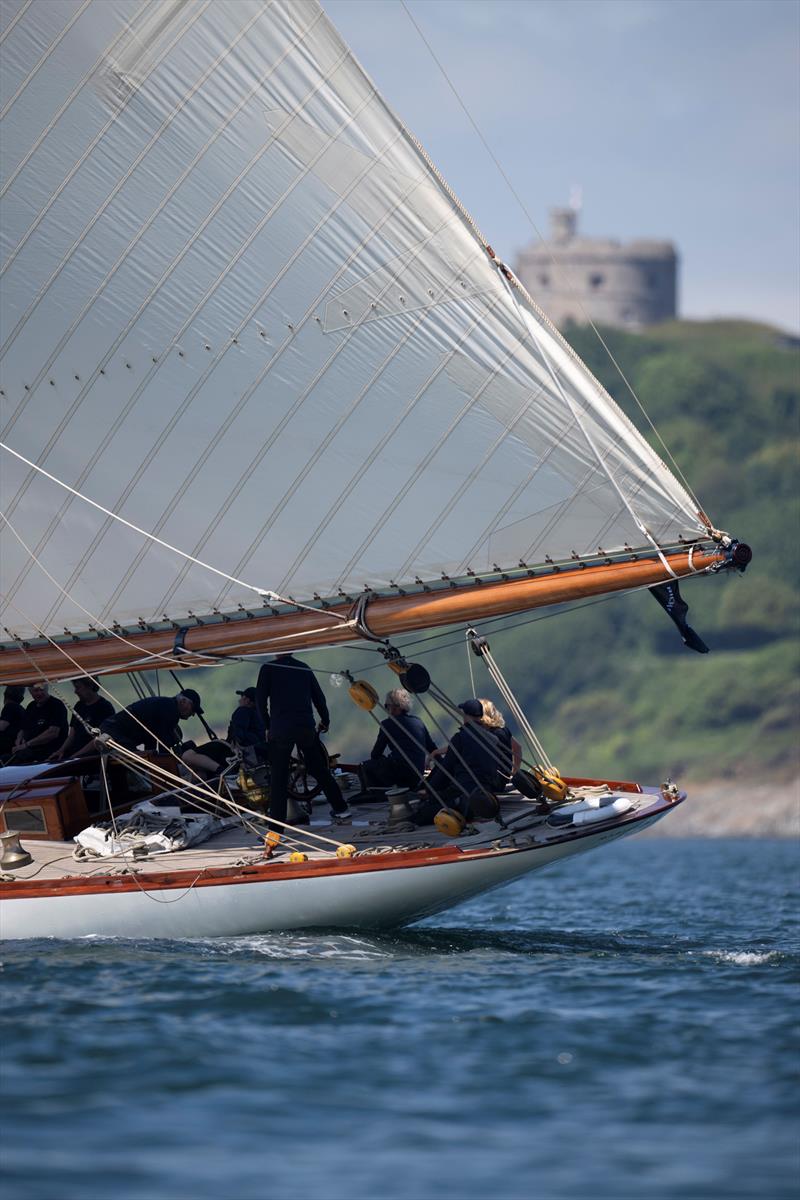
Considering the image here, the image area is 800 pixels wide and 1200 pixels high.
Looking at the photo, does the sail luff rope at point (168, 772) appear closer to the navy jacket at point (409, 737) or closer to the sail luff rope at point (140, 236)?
the navy jacket at point (409, 737)

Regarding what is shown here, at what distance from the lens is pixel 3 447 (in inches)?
694

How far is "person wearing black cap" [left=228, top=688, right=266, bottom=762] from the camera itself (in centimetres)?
1864

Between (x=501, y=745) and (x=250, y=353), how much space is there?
173 inches

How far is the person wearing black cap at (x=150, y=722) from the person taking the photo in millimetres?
17578

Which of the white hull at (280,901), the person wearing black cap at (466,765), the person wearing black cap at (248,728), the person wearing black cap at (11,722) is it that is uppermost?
the person wearing black cap at (11,722)

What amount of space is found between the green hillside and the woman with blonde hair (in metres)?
56.9

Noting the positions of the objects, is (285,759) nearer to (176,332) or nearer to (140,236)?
(176,332)

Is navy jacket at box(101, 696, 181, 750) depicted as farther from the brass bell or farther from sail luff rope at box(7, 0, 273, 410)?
sail luff rope at box(7, 0, 273, 410)

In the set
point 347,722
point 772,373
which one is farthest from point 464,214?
point 772,373

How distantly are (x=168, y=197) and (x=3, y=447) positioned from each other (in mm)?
2891

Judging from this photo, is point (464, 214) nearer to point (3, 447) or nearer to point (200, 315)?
point (200, 315)

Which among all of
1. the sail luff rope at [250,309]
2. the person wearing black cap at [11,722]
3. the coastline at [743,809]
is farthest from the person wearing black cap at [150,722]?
the coastline at [743,809]

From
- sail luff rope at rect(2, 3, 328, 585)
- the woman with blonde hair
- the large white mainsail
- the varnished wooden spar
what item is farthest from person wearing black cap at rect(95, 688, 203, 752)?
the woman with blonde hair

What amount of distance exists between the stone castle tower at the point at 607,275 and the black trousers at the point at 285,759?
128883 mm
